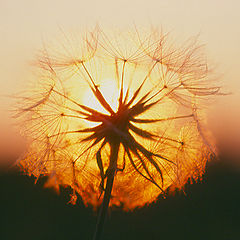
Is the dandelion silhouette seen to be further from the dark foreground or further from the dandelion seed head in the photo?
the dark foreground

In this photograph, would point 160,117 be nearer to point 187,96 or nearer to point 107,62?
point 187,96

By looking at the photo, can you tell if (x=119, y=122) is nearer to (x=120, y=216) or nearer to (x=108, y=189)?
(x=108, y=189)

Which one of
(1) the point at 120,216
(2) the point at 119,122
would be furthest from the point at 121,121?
(1) the point at 120,216

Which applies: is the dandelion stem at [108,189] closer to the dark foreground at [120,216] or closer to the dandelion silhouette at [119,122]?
the dandelion silhouette at [119,122]

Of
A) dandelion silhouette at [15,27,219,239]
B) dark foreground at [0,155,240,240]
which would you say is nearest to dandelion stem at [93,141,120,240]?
dandelion silhouette at [15,27,219,239]

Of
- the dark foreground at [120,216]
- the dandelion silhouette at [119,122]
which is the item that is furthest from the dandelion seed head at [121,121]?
the dark foreground at [120,216]

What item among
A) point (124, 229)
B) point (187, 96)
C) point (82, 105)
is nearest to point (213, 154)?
point (187, 96)

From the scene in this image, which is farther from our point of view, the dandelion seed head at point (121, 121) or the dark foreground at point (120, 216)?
the dark foreground at point (120, 216)

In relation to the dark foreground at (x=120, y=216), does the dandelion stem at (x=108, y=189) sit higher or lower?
lower
